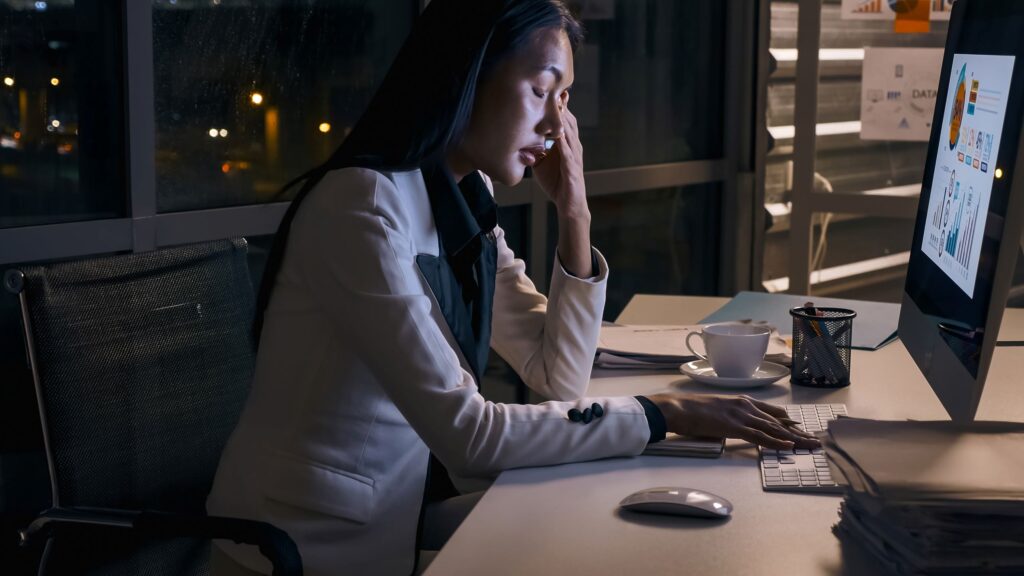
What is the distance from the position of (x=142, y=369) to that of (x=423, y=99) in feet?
1.61

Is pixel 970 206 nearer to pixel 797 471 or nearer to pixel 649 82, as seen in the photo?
pixel 797 471

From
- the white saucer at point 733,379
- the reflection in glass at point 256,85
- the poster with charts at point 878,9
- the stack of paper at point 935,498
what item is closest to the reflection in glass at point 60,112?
the reflection in glass at point 256,85

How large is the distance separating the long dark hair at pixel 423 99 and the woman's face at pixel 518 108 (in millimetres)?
63

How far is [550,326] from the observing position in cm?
176

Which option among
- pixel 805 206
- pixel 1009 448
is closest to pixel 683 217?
pixel 805 206

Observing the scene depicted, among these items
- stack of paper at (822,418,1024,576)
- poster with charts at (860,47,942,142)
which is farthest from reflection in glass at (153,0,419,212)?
poster with charts at (860,47,942,142)

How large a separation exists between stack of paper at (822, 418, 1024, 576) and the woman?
0.26 meters

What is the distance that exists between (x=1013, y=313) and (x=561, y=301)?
1.01 metres

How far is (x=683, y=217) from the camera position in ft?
13.2

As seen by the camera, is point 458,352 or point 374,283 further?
point 458,352

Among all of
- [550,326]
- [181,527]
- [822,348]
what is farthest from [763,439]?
[181,527]

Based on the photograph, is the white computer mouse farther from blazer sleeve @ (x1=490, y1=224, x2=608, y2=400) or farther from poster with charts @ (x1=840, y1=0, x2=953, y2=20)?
poster with charts @ (x1=840, y1=0, x2=953, y2=20)

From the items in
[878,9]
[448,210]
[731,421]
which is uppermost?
[878,9]

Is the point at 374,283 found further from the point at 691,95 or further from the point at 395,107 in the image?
the point at 691,95
